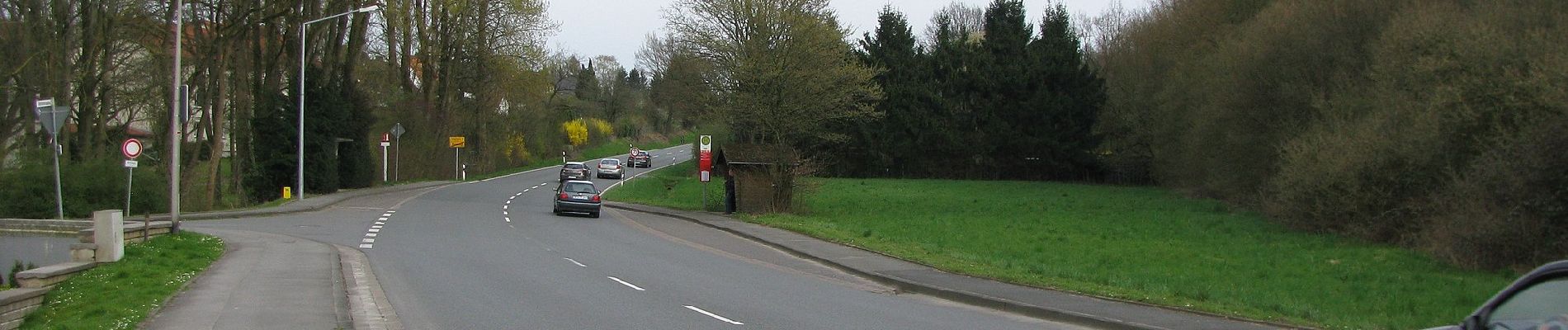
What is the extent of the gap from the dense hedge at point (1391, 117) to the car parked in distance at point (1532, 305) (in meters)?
16.2

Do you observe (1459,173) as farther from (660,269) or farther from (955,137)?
(955,137)

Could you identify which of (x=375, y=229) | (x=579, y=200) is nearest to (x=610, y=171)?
(x=579, y=200)

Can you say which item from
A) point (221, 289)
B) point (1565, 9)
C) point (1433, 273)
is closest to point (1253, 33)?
point (1565, 9)

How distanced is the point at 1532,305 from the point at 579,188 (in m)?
31.2

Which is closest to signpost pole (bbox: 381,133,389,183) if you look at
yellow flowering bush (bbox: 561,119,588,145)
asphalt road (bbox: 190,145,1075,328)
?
asphalt road (bbox: 190,145,1075,328)

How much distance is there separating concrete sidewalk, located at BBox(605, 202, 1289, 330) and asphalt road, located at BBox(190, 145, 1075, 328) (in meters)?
0.27

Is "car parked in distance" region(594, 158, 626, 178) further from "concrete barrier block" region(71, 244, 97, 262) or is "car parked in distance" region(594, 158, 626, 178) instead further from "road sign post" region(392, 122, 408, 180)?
"concrete barrier block" region(71, 244, 97, 262)

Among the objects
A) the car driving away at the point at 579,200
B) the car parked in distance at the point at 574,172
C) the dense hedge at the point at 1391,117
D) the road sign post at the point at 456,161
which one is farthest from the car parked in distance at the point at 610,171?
the dense hedge at the point at 1391,117

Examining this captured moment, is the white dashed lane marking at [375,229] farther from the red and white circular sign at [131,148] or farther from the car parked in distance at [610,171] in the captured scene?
the car parked in distance at [610,171]

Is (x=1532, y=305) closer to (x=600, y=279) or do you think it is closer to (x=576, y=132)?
(x=600, y=279)

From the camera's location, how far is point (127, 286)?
1533cm

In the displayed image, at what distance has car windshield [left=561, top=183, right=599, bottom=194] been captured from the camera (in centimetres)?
3472

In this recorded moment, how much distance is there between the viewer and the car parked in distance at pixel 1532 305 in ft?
16.4

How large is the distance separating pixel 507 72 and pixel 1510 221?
4547 centimetres
